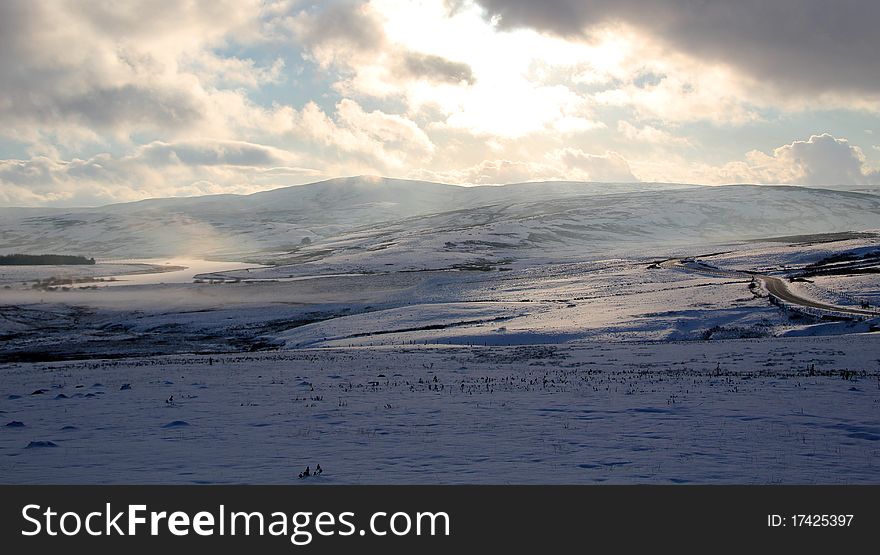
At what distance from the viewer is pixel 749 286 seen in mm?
65062

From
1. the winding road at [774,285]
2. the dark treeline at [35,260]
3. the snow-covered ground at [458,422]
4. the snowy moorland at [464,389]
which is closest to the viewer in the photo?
the snow-covered ground at [458,422]

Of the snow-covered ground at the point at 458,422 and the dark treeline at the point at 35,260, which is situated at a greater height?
the dark treeline at the point at 35,260

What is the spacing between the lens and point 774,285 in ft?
222

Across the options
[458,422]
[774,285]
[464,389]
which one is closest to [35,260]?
[774,285]

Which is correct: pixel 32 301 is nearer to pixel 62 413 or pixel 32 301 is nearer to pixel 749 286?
pixel 62 413

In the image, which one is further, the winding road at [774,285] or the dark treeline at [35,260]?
the dark treeline at [35,260]

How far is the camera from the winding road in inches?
1917

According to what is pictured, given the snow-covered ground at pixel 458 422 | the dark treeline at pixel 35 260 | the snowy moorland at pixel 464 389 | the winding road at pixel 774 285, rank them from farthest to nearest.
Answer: the dark treeline at pixel 35 260
the winding road at pixel 774 285
the snowy moorland at pixel 464 389
the snow-covered ground at pixel 458 422

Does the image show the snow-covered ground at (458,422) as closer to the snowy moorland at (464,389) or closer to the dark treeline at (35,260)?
the snowy moorland at (464,389)

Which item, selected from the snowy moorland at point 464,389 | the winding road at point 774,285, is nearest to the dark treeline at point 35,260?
the snowy moorland at point 464,389

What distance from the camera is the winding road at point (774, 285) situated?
48688 mm

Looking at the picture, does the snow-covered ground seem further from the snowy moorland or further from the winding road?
the winding road
